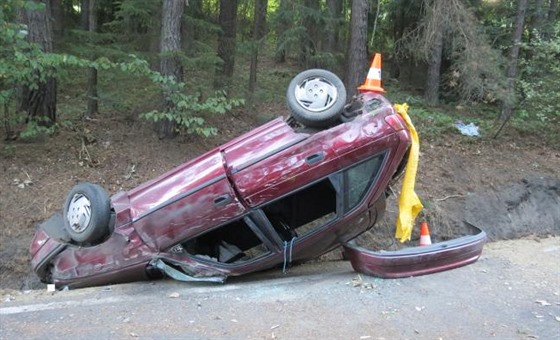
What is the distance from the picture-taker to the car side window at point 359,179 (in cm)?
504

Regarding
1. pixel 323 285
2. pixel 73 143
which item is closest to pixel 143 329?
pixel 323 285

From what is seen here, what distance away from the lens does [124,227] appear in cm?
527

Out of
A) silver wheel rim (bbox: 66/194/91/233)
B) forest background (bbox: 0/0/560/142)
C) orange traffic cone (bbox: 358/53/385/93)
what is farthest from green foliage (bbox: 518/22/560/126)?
silver wheel rim (bbox: 66/194/91/233)

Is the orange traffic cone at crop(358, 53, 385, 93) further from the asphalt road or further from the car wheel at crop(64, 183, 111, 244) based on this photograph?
the car wheel at crop(64, 183, 111, 244)

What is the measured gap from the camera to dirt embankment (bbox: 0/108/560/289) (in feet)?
23.5

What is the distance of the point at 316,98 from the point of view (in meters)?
5.06

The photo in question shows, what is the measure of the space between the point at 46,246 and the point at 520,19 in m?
11.3

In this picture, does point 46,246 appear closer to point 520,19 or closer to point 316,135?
point 316,135

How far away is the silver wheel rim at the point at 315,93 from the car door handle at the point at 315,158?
449 millimetres

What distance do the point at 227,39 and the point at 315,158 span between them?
7560 millimetres

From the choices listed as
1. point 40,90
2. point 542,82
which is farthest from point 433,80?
point 40,90

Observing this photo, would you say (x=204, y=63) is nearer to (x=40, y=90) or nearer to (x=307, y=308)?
(x=40, y=90)

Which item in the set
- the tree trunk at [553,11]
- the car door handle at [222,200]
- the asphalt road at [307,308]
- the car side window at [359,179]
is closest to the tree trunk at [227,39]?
the car door handle at [222,200]

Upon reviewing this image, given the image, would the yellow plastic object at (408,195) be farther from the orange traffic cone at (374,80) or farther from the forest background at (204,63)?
the forest background at (204,63)
